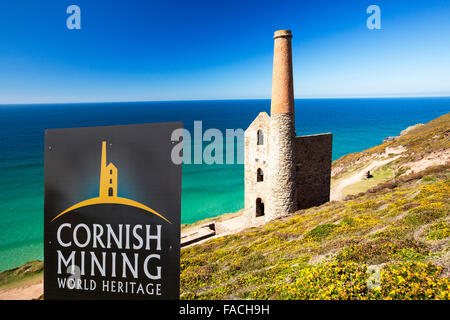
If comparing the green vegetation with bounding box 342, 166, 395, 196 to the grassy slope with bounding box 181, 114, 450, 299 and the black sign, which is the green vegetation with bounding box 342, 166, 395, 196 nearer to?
the grassy slope with bounding box 181, 114, 450, 299

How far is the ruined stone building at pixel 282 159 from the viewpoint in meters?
18.3

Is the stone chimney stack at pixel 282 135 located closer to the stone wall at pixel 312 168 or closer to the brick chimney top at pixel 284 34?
the brick chimney top at pixel 284 34

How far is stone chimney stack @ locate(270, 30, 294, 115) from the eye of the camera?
1758 cm

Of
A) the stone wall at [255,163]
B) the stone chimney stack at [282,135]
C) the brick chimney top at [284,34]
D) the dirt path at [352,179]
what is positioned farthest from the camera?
the dirt path at [352,179]

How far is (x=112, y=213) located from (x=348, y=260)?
7069 millimetres

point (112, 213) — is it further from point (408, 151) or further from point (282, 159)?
point (408, 151)

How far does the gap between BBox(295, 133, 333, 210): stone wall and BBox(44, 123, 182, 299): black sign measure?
18.5 meters

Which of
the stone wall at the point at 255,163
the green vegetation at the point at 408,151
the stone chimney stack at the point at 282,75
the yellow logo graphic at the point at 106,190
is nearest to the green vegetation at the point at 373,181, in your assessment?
the green vegetation at the point at 408,151

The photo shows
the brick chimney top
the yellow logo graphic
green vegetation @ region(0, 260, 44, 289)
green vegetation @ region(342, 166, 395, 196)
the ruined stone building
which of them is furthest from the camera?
green vegetation @ region(342, 166, 395, 196)

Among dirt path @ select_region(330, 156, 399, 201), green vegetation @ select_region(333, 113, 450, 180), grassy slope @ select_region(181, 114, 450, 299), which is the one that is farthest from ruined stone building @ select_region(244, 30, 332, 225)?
green vegetation @ select_region(333, 113, 450, 180)

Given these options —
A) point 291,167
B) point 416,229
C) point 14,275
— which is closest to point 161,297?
point 416,229

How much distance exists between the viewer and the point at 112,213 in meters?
3.26

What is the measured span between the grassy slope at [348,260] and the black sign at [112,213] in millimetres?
4792

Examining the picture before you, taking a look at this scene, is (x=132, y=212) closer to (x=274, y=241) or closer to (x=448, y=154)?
(x=274, y=241)
